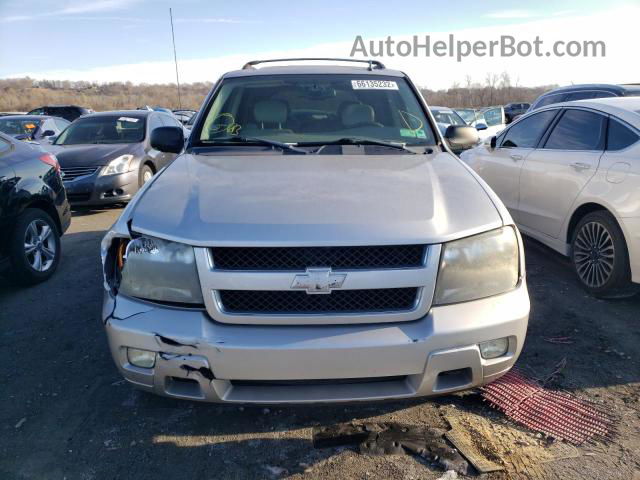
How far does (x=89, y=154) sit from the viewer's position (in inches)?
304

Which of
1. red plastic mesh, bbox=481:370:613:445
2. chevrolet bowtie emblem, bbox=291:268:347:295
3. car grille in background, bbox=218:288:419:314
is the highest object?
chevrolet bowtie emblem, bbox=291:268:347:295

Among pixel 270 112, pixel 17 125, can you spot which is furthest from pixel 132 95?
pixel 270 112

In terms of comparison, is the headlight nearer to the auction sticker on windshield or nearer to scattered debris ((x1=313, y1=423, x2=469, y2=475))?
scattered debris ((x1=313, y1=423, x2=469, y2=475))

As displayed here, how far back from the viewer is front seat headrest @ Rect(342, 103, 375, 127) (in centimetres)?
346

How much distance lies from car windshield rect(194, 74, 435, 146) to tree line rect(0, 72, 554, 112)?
4468 centimetres

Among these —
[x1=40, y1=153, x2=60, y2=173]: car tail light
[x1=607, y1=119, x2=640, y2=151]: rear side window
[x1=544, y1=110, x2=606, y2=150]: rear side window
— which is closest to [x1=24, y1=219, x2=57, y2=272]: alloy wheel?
[x1=40, y1=153, x2=60, y2=173]: car tail light

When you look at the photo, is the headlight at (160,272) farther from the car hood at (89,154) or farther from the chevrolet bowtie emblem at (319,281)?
the car hood at (89,154)

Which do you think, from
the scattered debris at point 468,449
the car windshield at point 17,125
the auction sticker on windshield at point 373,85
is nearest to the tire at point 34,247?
the auction sticker on windshield at point 373,85

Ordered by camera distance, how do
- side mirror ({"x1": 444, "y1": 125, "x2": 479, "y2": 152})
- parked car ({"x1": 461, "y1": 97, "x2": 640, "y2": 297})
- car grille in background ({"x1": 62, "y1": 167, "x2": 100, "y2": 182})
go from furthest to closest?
1. car grille in background ({"x1": 62, "y1": 167, "x2": 100, "y2": 182})
2. parked car ({"x1": 461, "y1": 97, "x2": 640, "y2": 297})
3. side mirror ({"x1": 444, "y1": 125, "x2": 479, "y2": 152})

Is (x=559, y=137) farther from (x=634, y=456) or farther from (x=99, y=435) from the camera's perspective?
(x=99, y=435)

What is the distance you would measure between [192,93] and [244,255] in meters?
80.4

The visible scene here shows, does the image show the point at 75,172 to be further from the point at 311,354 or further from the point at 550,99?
the point at 550,99

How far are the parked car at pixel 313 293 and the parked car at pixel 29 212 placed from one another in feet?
9.09

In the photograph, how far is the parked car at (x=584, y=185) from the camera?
380 centimetres
